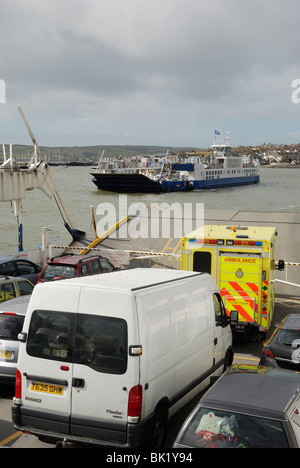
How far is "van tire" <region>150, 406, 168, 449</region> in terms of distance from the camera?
5.64 m

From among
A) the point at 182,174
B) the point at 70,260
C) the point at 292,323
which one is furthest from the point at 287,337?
the point at 182,174

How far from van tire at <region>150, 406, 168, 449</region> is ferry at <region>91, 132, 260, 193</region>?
7588 centimetres

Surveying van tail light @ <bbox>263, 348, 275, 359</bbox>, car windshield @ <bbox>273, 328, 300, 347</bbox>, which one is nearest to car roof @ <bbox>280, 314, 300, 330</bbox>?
car windshield @ <bbox>273, 328, 300, 347</bbox>

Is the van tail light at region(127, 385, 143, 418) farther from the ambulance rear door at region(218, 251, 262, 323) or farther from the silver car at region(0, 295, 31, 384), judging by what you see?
the ambulance rear door at region(218, 251, 262, 323)

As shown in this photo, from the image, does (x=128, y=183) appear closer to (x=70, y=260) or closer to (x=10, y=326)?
(x=70, y=260)

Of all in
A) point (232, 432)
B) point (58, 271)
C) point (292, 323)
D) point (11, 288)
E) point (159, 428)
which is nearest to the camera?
point (232, 432)

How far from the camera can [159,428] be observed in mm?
5793

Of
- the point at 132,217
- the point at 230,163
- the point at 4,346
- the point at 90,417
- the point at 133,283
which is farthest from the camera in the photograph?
the point at 230,163

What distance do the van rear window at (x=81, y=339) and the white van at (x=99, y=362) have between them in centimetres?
1

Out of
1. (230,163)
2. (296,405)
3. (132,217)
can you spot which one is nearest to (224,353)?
(296,405)

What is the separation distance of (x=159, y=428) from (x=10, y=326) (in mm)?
3047
